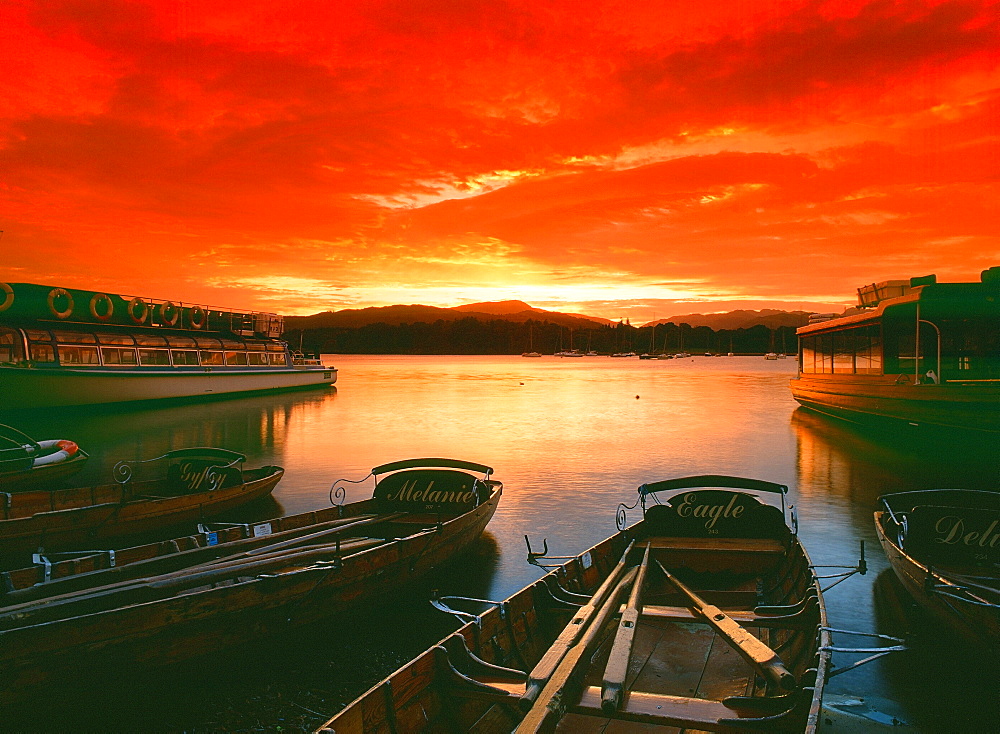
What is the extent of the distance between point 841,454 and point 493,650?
91.3ft

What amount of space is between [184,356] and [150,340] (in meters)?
3.48

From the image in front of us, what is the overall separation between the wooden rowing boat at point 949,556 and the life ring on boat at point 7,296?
46.9 m

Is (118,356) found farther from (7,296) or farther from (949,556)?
(949,556)

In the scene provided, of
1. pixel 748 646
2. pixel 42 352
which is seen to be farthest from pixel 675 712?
pixel 42 352

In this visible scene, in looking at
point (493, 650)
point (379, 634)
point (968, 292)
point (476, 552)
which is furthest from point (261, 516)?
point (968, 292)

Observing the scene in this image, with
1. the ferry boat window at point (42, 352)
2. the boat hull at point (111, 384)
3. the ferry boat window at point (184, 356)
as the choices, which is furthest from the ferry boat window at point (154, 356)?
the ferry boat window at point (42, 352)

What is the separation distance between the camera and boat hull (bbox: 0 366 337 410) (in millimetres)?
37844

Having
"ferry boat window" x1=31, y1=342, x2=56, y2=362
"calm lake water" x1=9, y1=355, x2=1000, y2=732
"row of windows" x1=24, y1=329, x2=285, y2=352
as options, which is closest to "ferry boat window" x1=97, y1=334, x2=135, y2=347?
"row of windows" x1=24, y1=329, x2=285, y2=352

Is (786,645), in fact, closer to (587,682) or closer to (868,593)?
(587,682)

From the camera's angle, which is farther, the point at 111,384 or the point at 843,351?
the point at 111,384

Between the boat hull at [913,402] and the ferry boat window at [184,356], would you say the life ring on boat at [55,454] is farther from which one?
the ferry boat window at [184,356]

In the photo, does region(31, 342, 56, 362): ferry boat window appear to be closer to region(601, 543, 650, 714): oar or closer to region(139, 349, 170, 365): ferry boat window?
region(139, 349, 170, 365): ferry boat window

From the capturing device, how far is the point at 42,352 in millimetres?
39094

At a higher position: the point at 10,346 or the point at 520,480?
the point at 10,346
